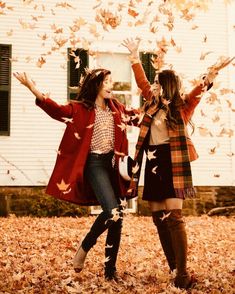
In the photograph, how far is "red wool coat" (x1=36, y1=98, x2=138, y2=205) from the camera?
15.2 ft

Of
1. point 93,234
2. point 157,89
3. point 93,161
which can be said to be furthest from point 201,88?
point 93,234

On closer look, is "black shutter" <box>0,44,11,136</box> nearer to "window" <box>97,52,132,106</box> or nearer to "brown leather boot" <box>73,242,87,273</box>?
"window" <box>97,52,132,106</box>

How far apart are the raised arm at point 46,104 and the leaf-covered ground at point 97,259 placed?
5.27 ft

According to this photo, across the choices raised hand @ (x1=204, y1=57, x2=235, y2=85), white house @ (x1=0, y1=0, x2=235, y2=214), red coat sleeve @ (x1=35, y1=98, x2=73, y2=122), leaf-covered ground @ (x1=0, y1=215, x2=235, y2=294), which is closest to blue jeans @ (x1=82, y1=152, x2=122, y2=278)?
leaf-covered ground @ (x1=0, y1=215, x2=235, y2=294)

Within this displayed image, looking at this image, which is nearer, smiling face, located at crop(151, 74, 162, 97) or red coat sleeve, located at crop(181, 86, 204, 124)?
red coat sleeve, located at crop(181, 86, 204, 124)

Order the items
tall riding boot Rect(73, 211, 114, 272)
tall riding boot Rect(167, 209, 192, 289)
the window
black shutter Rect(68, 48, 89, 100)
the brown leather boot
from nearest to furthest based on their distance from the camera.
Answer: tall riding boot Rect(167, 209, 192, 289)
tall riding boot Rect(73, 211, 114, 272)
the brown leather boot
black shutter Rect(68, 48, 89, 100)
the window

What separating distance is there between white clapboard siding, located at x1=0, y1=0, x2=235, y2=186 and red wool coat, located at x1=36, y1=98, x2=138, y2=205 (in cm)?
599

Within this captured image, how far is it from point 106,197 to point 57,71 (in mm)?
7029

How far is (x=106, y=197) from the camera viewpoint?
4500 mm

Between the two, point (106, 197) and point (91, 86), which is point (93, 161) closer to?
point (106, 197)

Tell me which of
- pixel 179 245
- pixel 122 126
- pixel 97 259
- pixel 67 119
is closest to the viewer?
pixel 179 245

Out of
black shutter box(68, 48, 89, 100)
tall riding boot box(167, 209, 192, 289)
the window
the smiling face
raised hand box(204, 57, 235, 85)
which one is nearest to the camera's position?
tall riding boot box(167, 209, 192, 289)

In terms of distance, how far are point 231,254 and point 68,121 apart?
134 inches

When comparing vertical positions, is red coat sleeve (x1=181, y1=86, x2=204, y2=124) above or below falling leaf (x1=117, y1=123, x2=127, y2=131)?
above
